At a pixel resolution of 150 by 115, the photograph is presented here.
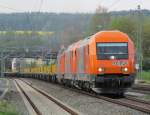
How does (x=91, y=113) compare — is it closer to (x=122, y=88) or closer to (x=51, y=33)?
(x=122, y=88)

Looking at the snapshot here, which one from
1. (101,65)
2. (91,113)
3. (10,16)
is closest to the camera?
(91,113)

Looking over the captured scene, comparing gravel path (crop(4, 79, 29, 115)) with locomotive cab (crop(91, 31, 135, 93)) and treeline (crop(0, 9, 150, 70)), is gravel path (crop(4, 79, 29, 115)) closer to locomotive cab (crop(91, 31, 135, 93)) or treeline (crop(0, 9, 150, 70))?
locomotive cab (crop(91, 31, 135, 93))

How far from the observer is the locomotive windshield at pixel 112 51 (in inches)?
1068


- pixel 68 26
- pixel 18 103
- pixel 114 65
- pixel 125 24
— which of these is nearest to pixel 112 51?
pixel 114 65

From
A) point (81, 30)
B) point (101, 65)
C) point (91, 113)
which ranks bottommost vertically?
point (91, 113)

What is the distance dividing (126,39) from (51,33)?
298 ft

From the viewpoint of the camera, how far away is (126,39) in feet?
91.4

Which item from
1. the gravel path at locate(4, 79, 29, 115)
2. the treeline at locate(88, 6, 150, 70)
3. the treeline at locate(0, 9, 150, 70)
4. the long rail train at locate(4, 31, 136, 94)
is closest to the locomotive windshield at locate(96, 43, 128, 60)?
the long rail train at locate(4, 31, 136, 94)

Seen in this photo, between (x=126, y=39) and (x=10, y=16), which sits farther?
(x=10, y=16)

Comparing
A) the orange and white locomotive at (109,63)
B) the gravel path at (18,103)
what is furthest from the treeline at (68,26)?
the orange and white locomotive at (109,63)

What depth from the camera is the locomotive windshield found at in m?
27.1

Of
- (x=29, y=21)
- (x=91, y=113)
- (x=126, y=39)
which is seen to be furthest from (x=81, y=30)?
(x=91, y=113)

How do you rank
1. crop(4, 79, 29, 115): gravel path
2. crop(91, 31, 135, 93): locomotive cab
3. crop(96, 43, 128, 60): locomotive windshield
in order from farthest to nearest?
1. crop(96, 43, 128, 60): locomotive windshield
2. crop(91, 31, 135, 93): locomotive cab
3. crop(4, 79, 29, 115): gravel path

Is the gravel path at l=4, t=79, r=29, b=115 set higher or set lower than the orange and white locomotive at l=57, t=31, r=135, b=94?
lower
